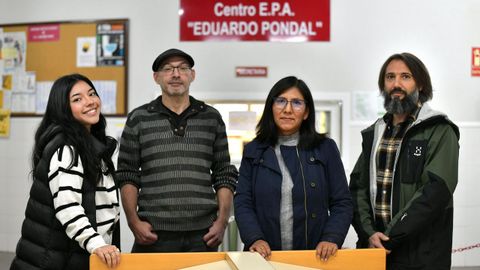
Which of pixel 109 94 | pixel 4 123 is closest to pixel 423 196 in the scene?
pixel 109 94

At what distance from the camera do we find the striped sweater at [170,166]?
7.42 ft

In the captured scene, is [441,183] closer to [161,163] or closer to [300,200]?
[300,200]

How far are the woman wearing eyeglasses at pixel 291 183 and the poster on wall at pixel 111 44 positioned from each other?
258 centimetres

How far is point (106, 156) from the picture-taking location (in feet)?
6.41

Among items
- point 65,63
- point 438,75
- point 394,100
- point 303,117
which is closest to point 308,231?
point 303,117

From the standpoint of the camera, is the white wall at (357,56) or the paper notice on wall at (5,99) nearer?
the white wall at (357,56)

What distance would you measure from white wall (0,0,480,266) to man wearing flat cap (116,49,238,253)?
1853mm

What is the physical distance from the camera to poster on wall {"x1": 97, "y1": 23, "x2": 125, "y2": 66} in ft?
14.0

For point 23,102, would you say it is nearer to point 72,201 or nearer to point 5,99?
point 5,99

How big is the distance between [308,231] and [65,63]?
3.24 meters

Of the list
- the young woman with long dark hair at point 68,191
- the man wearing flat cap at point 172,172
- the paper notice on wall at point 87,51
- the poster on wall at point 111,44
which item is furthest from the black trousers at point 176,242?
the paper notice on wall at point 87,51

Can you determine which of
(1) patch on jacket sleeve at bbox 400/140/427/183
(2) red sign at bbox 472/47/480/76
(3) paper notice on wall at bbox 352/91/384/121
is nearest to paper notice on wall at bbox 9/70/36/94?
(3) paper notice on wall at bbox 352/91/384/121

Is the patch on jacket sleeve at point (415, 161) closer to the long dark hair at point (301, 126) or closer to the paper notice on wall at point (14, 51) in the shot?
the long dark hair at point (301, 126)

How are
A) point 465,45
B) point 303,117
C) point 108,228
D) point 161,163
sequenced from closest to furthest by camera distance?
point 108,228 → point 303,117 → point 161,163 → point 465,45
